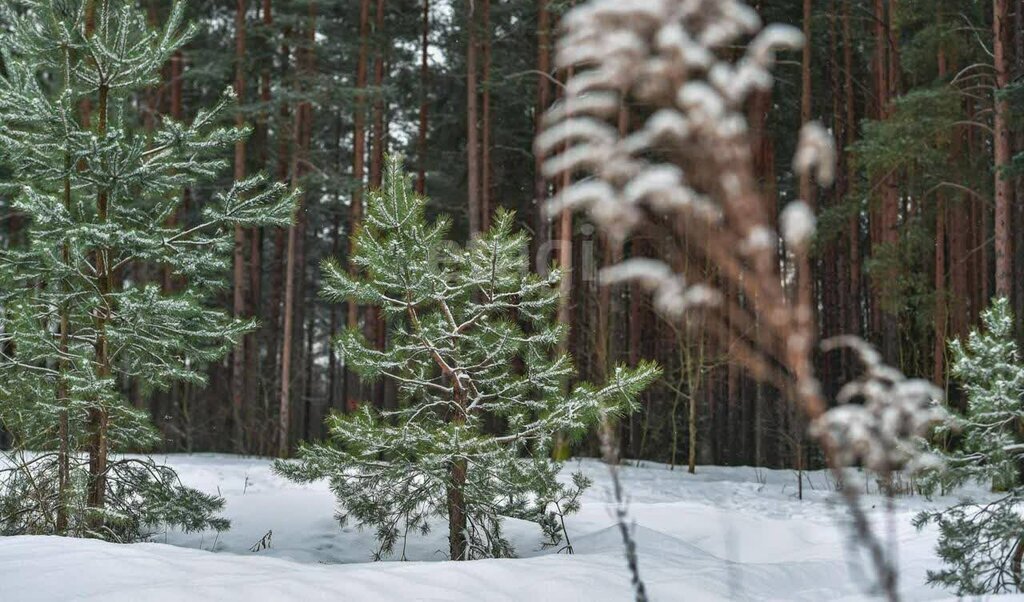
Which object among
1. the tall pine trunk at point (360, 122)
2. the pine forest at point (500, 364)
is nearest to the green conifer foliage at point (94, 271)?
the pine forest at point (500, 364)

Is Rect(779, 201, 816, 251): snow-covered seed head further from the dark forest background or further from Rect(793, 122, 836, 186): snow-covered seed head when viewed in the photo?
the dark forest background

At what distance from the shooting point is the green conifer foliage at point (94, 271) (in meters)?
6.24

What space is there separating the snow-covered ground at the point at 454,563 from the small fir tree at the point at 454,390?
0.58 m

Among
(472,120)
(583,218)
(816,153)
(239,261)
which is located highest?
(472,120)

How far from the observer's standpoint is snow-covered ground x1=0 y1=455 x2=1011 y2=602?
4.26 metres

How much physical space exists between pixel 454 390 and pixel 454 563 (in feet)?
5.69

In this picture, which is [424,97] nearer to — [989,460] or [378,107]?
[378,107]

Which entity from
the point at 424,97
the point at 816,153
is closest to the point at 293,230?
the point at 424,97

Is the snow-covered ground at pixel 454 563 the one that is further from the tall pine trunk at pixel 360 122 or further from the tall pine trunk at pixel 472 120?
the tall pine trunk at pixel 472 120

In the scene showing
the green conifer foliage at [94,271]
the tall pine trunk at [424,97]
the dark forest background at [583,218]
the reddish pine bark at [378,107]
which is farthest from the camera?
the tall pine trunk at [424,97]

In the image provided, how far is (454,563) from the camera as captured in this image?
199 inches

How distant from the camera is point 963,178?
44.9ft

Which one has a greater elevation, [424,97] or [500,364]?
[424,97]

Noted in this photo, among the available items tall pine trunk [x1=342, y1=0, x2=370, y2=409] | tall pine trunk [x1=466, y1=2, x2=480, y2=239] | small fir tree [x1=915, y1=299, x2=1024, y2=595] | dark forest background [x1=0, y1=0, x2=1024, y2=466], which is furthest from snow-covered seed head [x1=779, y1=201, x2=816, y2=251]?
tall pine trunk [x1=342, y1=0, x2=370, y2=409]
